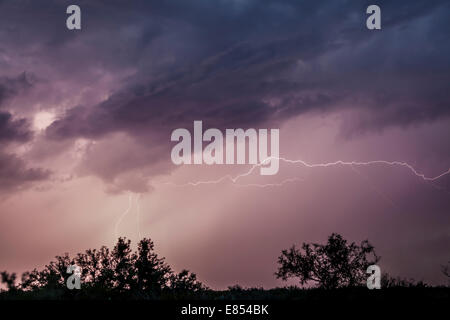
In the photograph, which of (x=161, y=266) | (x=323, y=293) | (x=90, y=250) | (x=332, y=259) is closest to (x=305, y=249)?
(x=332, y=259)

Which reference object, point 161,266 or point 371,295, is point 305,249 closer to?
point 161,266

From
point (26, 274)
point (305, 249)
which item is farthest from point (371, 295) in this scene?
point (305, 249)

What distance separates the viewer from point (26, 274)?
1155 cm
